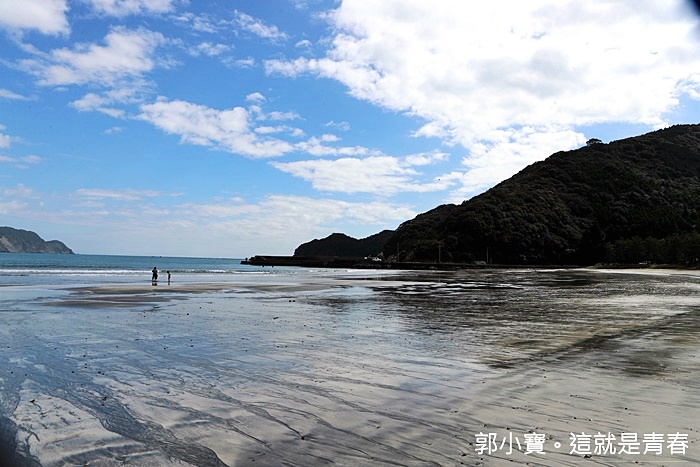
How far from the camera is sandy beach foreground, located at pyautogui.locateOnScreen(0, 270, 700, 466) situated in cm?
598

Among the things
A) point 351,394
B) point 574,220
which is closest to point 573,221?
point 574,220

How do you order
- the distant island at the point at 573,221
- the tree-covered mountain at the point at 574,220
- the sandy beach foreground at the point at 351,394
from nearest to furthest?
the sandy beach foreground at the point at 351,394 < the distant island at the point at 573,221 < the tree-covered mountain at the point at 574,220

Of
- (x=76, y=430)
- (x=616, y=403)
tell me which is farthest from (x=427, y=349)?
(x=76, y=430)

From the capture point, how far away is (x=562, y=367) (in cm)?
1073

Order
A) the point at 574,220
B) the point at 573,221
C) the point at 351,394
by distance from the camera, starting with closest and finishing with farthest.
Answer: the point at 351,394
the point at 573,221
the point at 574,220

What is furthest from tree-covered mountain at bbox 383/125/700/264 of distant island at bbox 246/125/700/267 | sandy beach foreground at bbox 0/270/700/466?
sandy beach foreground at bbox 0/270/700/466

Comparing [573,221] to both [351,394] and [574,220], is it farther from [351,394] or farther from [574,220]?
[351,394]

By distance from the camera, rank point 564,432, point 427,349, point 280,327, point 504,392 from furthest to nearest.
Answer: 1. point 280,327
2. point 427,349
3. point 504,392
4. point 564,432

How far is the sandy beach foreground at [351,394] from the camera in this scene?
5.98 metres

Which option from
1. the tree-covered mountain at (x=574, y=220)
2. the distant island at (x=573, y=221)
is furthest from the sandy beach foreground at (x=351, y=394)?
the tree-covered mountain at (x=574, y=220)

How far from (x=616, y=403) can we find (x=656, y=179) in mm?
210391

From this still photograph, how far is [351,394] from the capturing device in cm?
862

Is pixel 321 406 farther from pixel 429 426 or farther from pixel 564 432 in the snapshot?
pixel 564 432

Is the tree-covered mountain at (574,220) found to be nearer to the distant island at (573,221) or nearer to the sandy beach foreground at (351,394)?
the distant island at (573,221)
